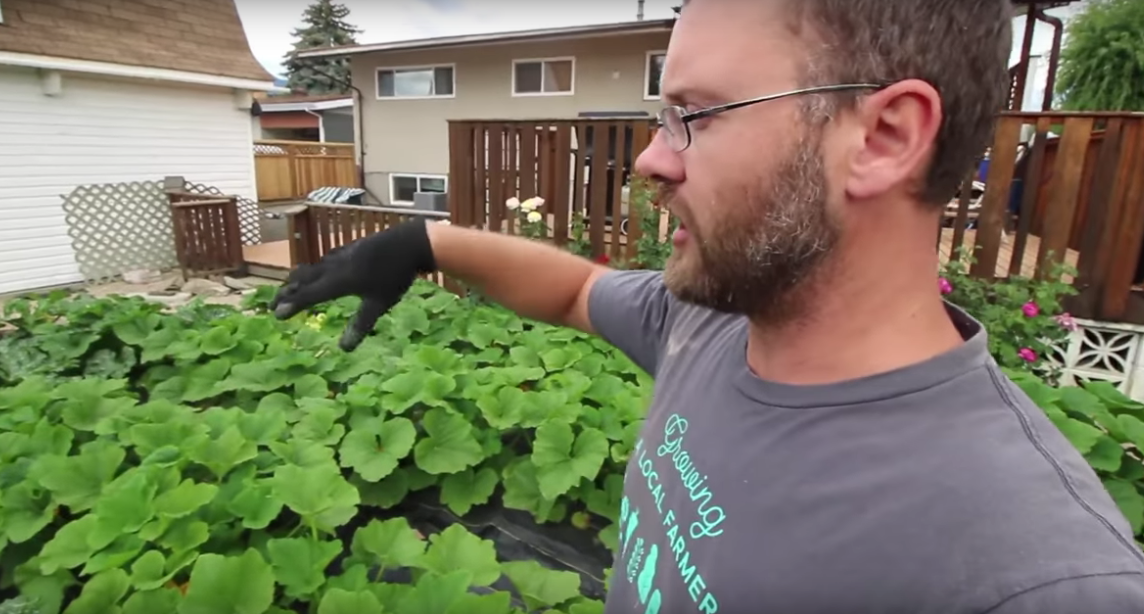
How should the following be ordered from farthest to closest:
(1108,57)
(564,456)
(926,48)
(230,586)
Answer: (1108,57)
(564,456)
(230,586)
(926,48)

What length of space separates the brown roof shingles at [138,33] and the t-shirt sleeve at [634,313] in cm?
1012

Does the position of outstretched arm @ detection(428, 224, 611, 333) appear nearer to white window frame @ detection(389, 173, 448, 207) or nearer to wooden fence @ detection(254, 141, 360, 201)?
white window frame @ detection(389, 173, 448, 207)

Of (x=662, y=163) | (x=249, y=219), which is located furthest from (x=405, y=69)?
(x=662, y=163)

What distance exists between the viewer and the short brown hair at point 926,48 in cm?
77

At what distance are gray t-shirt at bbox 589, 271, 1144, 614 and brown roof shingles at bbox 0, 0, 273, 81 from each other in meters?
10.7

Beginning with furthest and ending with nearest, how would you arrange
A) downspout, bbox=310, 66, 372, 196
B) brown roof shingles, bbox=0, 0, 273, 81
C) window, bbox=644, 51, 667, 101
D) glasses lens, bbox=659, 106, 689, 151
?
downspout, bbox=310, 66, 372, 196 < window, bbox=644, 51, 667, 101 < brown roof shingles, bbox=0, 0, 273, 81 < glasses lens, bbox=659, 106, 689, 151

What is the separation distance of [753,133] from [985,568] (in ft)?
1.70

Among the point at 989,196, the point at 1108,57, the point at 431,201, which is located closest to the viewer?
the point at 989,196

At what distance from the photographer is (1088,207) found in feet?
14.6

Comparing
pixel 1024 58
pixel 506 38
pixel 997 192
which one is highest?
pixel 506 38

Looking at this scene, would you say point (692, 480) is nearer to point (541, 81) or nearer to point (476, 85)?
point (541, 81)

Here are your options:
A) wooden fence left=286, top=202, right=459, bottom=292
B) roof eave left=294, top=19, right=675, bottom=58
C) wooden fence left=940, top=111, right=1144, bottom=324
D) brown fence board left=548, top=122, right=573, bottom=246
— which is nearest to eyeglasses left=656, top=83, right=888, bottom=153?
wooden fence left=940, top=111, right=1144, bottom=324

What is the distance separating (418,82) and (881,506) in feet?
49.4

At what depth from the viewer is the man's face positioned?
0.80 metres
